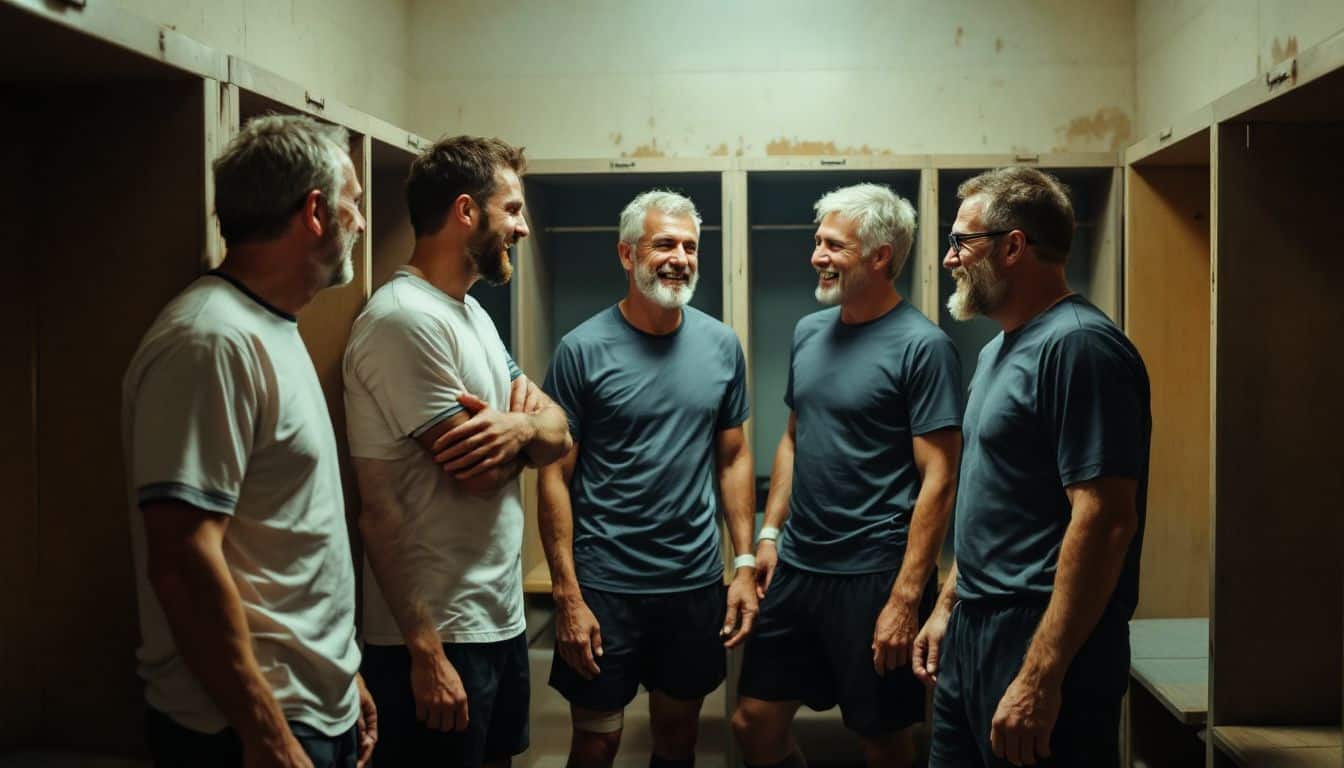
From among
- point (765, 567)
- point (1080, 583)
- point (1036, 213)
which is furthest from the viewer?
point (765, 567)

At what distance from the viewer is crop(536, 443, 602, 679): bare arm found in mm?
2363

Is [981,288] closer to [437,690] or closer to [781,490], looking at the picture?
[781,490]

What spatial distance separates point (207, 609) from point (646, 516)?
1.29 metres

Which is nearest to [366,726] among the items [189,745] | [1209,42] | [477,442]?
[189,745]

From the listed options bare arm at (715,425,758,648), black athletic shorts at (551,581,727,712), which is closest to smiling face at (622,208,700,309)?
bare arm at (715,425,758,648)

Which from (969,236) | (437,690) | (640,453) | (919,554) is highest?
(969,236)

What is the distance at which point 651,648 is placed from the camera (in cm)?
246

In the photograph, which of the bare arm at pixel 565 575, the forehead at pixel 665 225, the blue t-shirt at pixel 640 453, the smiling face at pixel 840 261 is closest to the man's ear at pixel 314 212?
the bare arm at pixel 565 575

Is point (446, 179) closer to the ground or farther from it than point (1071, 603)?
farther from it

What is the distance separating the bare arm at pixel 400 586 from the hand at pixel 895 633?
0.99 m

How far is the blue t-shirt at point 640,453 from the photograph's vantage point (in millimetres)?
2420

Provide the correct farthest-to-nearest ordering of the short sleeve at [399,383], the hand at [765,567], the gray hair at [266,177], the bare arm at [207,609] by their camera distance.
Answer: the hand at [765,567], the short sleeve at [399,383], the gray hair at [266,177], the bare arm at [207,609]

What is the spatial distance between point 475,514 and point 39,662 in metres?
0.74

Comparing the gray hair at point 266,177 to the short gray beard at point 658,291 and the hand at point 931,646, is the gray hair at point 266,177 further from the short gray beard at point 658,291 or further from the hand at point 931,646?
the hand at point 931,646
